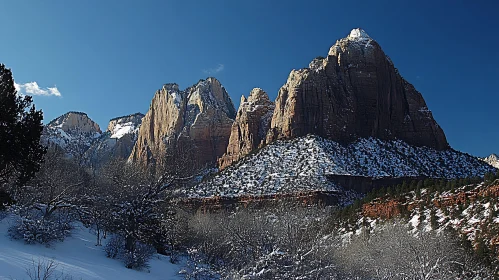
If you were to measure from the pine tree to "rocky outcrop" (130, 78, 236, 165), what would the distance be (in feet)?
273

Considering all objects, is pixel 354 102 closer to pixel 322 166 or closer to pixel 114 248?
pixel 322 166

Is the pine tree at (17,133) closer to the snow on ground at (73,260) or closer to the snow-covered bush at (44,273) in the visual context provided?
the snow on ground at (73,260)

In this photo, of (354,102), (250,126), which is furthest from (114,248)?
(250,126)

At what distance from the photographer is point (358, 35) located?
98.8 metres

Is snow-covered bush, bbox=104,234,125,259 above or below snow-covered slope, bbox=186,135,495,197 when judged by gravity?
below

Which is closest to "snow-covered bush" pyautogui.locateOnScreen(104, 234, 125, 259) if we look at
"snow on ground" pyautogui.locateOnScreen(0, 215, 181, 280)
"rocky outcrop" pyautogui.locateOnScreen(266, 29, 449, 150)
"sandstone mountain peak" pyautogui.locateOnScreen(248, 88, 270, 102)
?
"snow on ground" pyautogui.locateOnScreen(0, 215, 181, 280)

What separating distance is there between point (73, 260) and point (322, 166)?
150 feet

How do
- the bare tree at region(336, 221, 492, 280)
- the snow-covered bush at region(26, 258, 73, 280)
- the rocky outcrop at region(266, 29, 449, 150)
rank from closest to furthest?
the snow-covered bush at region(26, 258, 73, 280) → the bare tree at region(336, 221, 492, 280) → the rocky outcrop at region(266, 29, 449, 150)

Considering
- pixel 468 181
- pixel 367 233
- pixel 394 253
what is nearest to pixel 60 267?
pixel 394 253

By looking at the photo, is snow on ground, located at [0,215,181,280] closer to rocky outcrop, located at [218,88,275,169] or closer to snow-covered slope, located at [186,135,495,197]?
snow-covered slope, located at [186,135,495,197]

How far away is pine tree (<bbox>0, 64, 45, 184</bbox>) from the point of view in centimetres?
1794

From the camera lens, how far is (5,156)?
18.0 meters

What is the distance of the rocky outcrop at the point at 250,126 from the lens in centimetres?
10019

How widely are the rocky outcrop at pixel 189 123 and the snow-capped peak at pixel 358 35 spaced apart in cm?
4245
